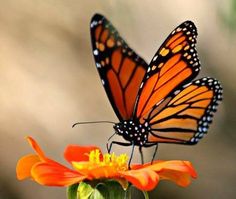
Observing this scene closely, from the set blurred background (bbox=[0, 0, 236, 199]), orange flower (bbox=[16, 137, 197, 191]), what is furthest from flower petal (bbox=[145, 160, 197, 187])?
blurred background (bbox=[0, 0, 236, 199])

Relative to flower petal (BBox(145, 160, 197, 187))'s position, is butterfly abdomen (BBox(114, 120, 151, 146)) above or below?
above

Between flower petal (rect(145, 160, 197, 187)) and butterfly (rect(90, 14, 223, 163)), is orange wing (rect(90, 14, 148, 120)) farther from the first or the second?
flower petal (rect(145, 160, 197, 187))

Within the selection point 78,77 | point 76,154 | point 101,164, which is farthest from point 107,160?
point 78,77

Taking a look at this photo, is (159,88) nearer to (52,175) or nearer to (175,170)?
(175,170)

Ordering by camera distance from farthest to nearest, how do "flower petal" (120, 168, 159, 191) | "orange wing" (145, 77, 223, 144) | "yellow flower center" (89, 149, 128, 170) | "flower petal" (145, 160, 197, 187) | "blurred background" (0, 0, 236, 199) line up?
1. "blurred background" (0, 0, 236, 199)
2. "orange wing" (145, 77, 223, 144)
3. "yellow flower center" (89, 149, 128, 170)
4. "flower petal" (145, 160, 197, 187)
5. "flower petal" (120, 168, 159, 191)

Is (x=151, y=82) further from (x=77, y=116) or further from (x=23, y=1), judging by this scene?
(x=23, y=1)

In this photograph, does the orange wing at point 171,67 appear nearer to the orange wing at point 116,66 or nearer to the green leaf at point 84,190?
the orange wing at point 116,66

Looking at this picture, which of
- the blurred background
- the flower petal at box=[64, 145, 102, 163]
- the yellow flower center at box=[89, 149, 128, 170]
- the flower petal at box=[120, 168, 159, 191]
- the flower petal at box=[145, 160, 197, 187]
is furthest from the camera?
the blurred background
